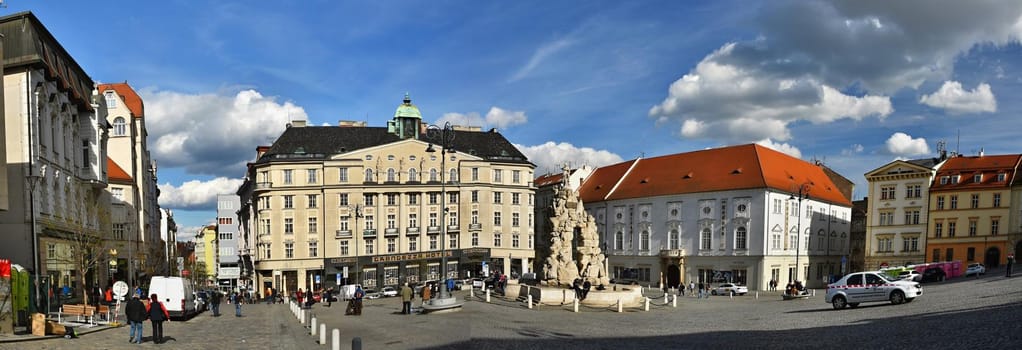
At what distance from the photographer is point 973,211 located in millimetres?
57656

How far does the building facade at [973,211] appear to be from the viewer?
2208 inches

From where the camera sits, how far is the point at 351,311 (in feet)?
101

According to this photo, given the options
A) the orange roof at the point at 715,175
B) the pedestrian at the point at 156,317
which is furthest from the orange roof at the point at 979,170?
the pedestrian at the point at 156,317

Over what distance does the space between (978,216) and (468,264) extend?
1938 inches

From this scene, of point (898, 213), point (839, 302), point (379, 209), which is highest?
point (379, 209)

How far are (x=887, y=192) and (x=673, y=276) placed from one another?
23336mm

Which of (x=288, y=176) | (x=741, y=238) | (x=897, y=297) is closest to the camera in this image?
(x=897, y=297)

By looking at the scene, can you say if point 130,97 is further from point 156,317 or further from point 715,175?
point 715,175

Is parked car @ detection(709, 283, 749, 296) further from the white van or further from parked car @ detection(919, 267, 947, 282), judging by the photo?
the white van

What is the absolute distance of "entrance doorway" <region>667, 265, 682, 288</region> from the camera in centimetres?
5812

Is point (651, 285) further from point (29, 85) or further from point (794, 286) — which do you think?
point (29, 85)

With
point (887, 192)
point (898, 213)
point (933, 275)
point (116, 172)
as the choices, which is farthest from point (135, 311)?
point (887, 192)

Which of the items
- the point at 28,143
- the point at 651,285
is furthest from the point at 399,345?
the point at 651,285

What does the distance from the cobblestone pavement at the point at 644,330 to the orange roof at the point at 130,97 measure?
47.2m
